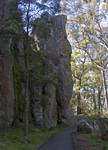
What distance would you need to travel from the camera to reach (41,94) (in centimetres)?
3716

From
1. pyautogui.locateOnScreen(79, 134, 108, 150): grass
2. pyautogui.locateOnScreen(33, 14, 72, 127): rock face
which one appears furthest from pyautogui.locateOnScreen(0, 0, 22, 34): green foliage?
pyautogui.locateOnScreen(33, 14, 72, 127): rock face

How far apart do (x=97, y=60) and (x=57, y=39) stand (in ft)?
33.9

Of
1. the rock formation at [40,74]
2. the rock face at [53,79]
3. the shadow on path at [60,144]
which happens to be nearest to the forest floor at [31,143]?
the shadow on path at [60,144]

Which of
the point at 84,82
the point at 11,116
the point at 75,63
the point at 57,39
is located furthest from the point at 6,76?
the point at 84,82

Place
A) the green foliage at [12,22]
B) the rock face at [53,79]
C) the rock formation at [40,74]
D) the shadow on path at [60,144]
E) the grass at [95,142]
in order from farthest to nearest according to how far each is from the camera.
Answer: the rock face at [53,79] < the rock formation at [40,74] < the green foliage at [12,22] < the grass at [95,142] < the shadow on path at [60,144]

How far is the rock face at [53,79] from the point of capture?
36.8m

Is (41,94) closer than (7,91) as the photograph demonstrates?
Answer: No

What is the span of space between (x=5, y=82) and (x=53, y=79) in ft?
22.0

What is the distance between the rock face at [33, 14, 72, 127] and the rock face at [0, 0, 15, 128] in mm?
6100

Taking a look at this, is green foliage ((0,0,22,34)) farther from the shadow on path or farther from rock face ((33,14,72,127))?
rock face ((33,14,72,127))

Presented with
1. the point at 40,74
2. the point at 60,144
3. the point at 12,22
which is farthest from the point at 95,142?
the point at 40,74

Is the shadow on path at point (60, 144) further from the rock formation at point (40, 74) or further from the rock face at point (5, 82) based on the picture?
Result: the rock formation at point (40, 74)

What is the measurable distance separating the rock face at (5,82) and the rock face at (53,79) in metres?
6.10

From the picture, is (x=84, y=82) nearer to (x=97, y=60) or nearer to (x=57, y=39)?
(x=97, y=60)
